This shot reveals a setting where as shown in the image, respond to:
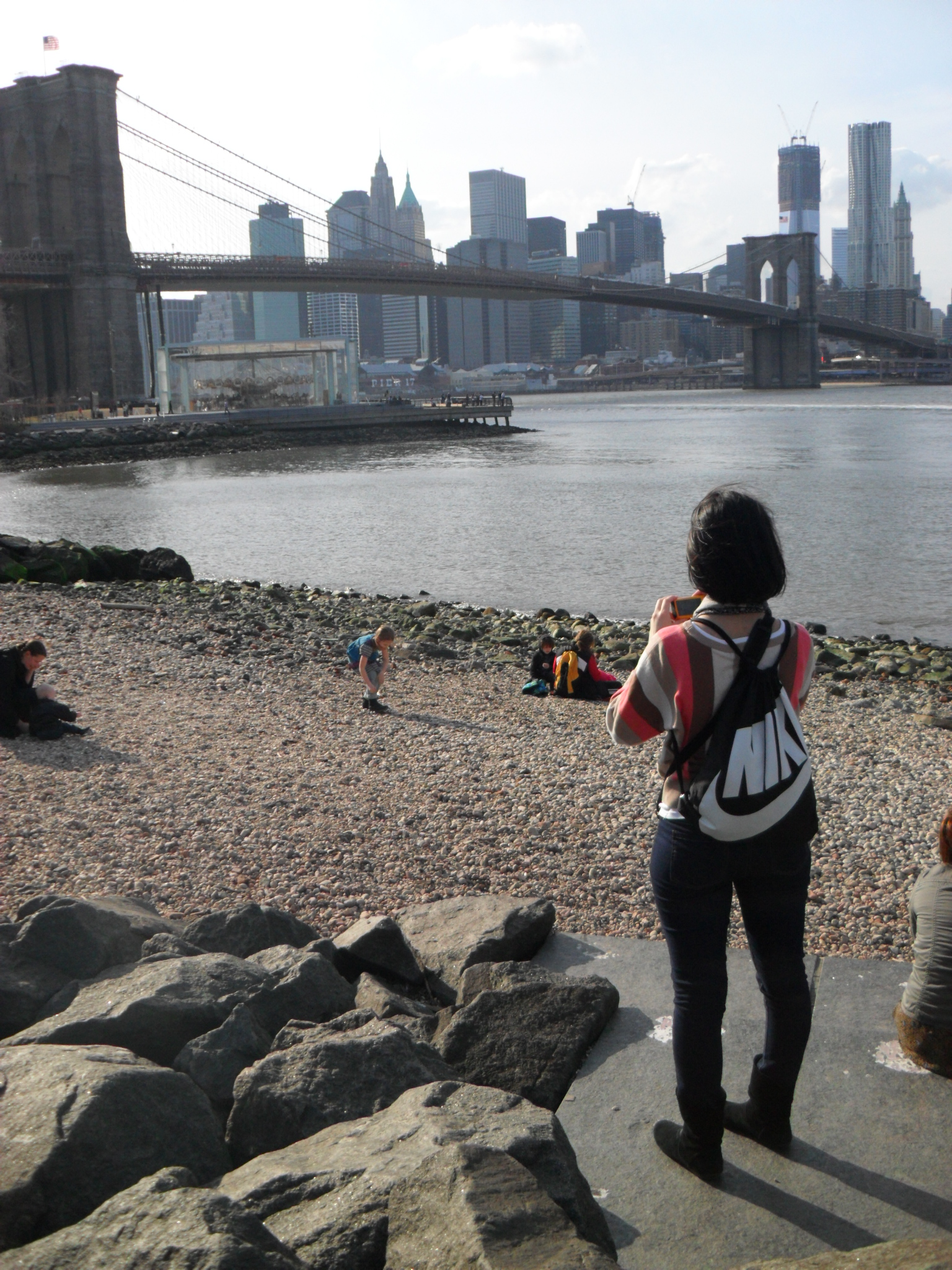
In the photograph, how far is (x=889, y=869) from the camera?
4.18 m

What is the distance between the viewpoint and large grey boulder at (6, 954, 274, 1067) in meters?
2.56

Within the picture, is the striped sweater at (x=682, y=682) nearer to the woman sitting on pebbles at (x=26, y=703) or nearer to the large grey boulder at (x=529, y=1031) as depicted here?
the large grey boulder at (x=529, y=1031)

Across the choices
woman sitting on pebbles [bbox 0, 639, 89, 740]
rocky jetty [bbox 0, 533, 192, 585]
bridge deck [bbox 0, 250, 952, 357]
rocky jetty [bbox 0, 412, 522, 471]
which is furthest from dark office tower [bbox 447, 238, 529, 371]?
woman sitting on pebbles [bbox 0, 639, 89, 740]

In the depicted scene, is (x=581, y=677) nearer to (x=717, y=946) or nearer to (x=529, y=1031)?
(x=529, y=1031)

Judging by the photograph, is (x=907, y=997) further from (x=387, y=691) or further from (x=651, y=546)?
(x=651, y=546)

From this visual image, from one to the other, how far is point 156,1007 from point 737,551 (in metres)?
1.66

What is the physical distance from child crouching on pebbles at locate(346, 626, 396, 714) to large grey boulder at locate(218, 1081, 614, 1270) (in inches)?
192

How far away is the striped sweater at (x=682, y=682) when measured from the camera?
204 cm

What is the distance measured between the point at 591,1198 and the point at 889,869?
2523mm

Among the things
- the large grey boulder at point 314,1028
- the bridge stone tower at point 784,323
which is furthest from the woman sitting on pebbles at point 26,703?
the bridge stone tower at point 784,323

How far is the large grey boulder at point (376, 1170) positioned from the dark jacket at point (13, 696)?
4.08 m

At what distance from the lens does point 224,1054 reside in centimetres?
252

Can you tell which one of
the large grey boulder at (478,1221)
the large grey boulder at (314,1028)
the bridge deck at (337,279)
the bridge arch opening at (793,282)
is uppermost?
the bridge arch opening at (793,282)

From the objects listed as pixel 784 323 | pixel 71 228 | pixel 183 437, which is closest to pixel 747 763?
pixel 183 437
